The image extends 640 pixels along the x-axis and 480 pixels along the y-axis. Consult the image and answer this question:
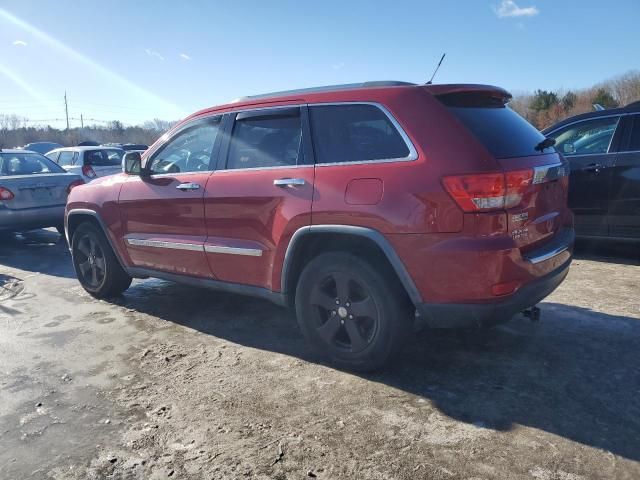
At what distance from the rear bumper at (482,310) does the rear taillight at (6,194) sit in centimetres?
735

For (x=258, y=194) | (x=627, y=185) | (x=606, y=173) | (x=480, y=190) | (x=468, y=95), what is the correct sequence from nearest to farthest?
1. (x=480, y=190)
2. (x=468, y=95)
3. (x=258, y=194)
4. (x=627, y=185)
5. (x=606, y=173)

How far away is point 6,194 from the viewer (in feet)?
26.2

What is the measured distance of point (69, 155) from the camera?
13352mm

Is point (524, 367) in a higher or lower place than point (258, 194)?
lower

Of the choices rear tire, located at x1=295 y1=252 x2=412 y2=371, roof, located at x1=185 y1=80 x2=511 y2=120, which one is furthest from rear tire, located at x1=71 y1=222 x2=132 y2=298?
rear tire, located at x1=295 y1=252 x2=412 y2=371

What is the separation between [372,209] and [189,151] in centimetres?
210

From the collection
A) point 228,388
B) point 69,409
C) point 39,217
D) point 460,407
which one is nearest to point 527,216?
point 460,407

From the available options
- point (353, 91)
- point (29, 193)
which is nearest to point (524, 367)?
point (353, 91)

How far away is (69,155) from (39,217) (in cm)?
575

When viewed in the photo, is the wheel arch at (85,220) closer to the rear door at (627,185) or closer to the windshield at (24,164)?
the windshield at (24,164)

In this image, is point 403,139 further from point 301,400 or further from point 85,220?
point 85,220

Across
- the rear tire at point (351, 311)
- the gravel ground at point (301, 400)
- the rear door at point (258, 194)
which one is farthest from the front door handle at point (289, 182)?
the gravel ground at point (301, 400)

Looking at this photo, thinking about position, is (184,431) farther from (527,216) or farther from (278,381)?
(527,216)

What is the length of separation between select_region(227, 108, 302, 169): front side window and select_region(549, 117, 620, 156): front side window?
13.4 feet
